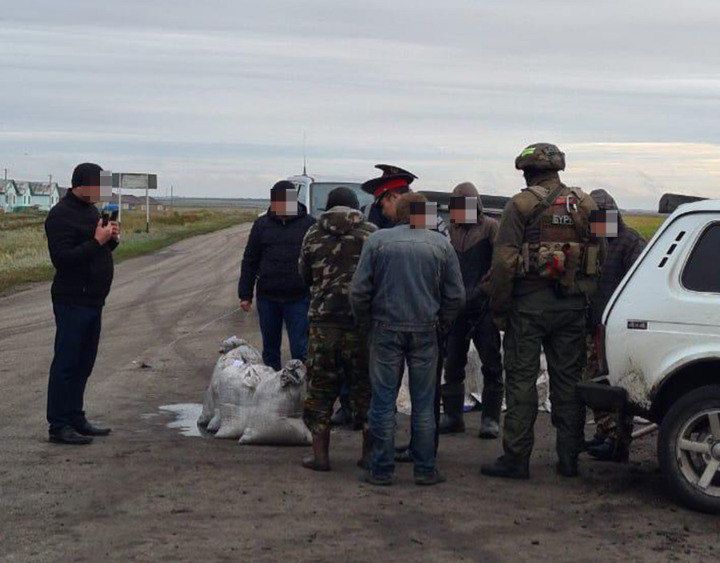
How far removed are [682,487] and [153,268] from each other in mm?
27978

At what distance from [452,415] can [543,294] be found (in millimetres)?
2219

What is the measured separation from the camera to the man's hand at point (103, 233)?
9.71m

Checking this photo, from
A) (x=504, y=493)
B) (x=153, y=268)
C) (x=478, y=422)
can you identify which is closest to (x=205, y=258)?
(x=153, y=268)

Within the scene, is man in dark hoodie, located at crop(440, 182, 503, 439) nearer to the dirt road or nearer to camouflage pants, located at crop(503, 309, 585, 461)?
the dirt road

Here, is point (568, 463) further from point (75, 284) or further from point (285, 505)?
point (75, 284)

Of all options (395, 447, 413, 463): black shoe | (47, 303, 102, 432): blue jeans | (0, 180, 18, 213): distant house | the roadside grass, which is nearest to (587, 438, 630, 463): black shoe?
(395, 447, 413, 463): black shoe

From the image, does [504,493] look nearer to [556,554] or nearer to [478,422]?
[556,554]

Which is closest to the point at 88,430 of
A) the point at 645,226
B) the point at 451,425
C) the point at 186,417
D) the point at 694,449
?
the point at 186,417

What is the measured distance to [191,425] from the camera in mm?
10859

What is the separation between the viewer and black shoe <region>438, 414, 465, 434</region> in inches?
424

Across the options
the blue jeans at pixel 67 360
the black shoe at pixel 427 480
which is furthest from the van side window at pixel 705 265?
the blue jeans at pixel 67 360

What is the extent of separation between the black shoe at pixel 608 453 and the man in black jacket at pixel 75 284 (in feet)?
12.0

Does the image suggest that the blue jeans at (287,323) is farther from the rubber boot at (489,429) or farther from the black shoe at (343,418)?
the rubber boot at (489,429)

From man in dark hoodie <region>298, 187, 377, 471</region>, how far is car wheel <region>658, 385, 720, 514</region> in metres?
2.09
